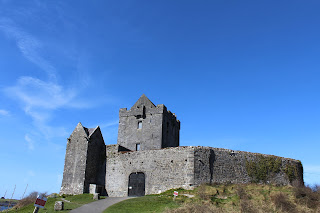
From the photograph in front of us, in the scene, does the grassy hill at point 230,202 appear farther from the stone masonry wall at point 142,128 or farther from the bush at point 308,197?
the stone masonry wall at point 142,128

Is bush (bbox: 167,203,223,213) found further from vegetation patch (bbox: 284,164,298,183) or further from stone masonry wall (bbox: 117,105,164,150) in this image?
stone masonry wall (bbox: 117,105,164,150)

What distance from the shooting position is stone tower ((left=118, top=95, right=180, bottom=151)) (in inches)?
1545

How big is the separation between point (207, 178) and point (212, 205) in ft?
23.0

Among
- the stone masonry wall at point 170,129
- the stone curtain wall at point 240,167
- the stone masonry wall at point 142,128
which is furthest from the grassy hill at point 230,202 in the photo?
the stone masonry wall at point 170,129

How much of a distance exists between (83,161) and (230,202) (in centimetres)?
1772

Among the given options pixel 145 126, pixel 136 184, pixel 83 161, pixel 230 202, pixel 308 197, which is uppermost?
pixel 145 126

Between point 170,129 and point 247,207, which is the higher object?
point 170,129

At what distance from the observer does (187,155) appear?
99.6ft

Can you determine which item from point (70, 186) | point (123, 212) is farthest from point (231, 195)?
point (70, 186)

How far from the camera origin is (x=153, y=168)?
31.7 metres

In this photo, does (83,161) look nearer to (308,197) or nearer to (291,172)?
(308,197)

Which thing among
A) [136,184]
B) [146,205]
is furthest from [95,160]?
[146,205]

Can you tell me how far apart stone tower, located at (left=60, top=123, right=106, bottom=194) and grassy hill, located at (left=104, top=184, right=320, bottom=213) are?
931 cm

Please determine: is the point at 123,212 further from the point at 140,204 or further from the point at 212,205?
the point at 212,205
